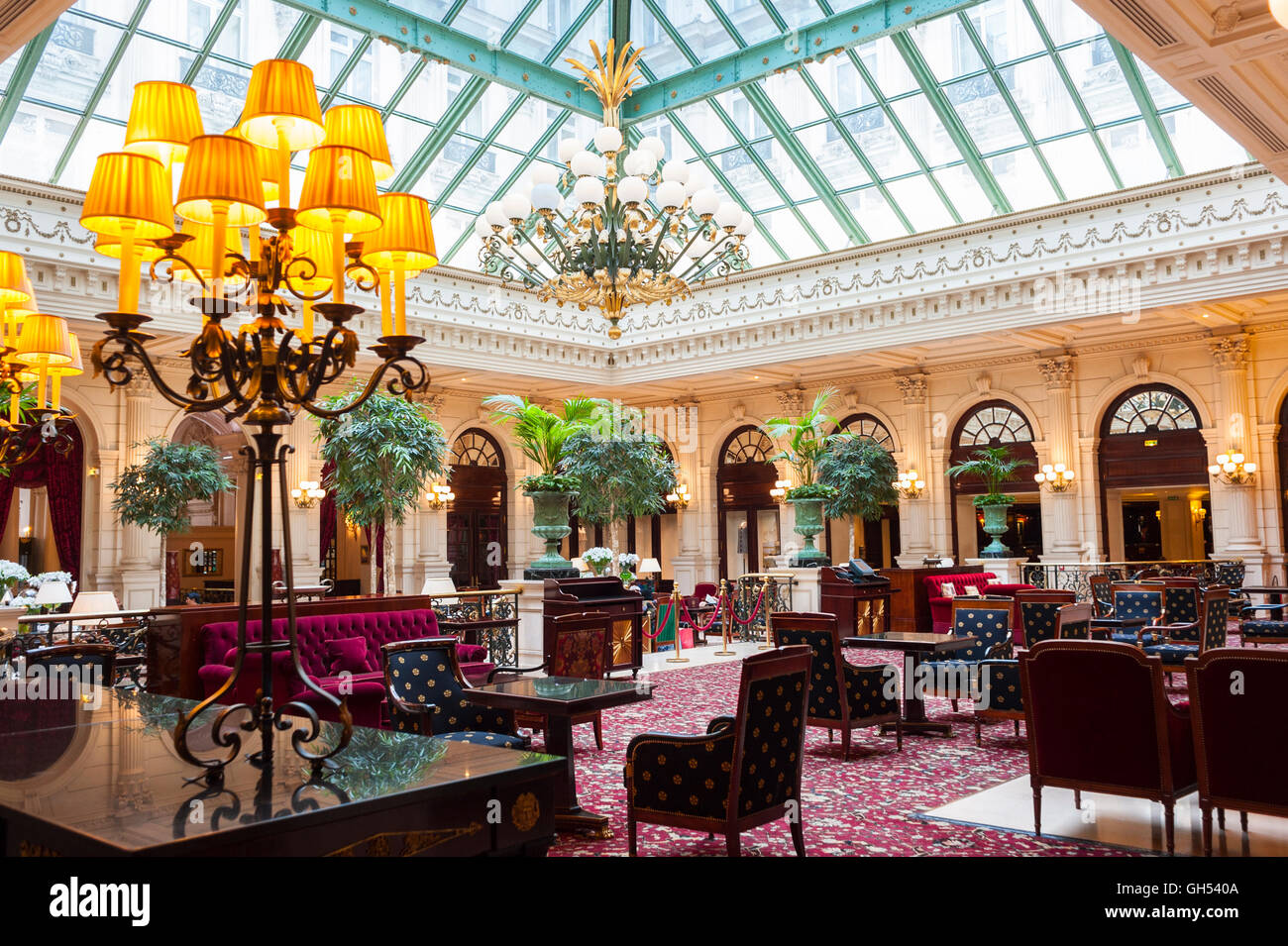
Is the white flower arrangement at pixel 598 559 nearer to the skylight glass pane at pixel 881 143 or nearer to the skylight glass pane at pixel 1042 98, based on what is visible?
the skylight glass pane at pixel 881 143

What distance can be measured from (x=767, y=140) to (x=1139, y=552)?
10.2 m

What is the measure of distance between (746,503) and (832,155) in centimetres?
787

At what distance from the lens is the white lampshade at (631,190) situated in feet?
25.0

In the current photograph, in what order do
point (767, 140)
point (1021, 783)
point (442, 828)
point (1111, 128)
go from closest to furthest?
point (442, 828)
point (1021, 783)
point (1111, 128)
point (767, 140)

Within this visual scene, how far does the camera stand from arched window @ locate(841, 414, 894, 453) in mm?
18625

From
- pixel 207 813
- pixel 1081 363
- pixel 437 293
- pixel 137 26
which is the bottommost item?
pixel 207 813

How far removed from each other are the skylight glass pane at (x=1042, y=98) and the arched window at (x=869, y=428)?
6281mm

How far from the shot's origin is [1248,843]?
14.3ft

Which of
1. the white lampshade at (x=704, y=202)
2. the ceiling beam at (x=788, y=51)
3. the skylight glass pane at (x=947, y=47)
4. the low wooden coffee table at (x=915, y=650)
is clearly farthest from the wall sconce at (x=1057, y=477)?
the white lampshade at (x=704, y=202)

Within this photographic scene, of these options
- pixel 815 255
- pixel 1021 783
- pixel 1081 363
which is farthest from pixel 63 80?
pixel 1081 363

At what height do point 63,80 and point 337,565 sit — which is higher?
point 63,80

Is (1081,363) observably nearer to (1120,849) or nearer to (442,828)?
(1120,849)
